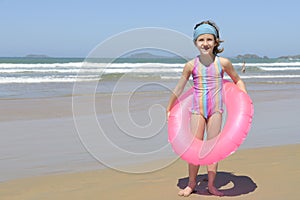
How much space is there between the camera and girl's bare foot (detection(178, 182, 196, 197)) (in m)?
3.79

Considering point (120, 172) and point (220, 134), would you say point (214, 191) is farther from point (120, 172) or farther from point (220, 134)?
point (120, 172)

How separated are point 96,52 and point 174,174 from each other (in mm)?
1525

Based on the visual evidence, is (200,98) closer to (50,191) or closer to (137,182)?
(137,182)

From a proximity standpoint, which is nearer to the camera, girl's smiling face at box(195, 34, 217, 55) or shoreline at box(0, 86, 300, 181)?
girl's smiling face at box(195, 34, 217, 55)

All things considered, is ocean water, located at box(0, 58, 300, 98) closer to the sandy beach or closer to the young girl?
the young girl

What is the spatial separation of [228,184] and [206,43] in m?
1.38

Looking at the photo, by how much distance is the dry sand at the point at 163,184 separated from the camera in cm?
386

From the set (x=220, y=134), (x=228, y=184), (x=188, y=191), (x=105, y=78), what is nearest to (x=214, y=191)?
(x=188, y=191)

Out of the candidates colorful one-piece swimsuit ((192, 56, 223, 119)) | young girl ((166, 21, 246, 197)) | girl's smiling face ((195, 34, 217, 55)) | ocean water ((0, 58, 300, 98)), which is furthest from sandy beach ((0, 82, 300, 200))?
girl's smiling face ((195, 34, 217, 55))

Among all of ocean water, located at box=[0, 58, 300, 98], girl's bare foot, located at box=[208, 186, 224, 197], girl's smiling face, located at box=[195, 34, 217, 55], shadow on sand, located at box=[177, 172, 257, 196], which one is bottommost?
Result: girl's bare foot, located at box=[208, 186, 224, 197]

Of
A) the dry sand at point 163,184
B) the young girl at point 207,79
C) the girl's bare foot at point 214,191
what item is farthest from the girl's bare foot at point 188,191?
the young girl at point 207,79

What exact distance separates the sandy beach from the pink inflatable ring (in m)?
0.41

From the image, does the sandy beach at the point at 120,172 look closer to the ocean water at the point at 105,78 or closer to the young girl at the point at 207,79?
the young girl at the point at 207,79

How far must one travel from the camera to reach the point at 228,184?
4145mm
